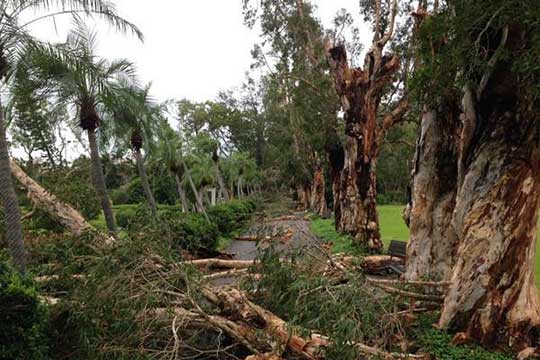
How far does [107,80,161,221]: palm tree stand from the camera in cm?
1136

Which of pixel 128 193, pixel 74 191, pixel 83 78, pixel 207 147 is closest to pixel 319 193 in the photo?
pixel 207 147

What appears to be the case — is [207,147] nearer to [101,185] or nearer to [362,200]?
[362,200]

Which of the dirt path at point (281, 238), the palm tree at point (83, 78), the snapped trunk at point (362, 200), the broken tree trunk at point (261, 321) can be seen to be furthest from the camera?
the snapped trunk at point (362, 200)

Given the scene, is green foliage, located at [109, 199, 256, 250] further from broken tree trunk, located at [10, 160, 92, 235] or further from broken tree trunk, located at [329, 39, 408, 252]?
broken tree trunk, located at [329, 39, 408, 252]

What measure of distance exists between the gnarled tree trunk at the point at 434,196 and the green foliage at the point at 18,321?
603 centimetres

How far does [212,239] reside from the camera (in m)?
15.8

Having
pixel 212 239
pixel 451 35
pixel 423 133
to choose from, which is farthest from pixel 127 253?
pixel 212 239

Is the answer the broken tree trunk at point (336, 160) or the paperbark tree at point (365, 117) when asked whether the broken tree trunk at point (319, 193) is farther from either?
the paperbark tree at point (365, 117)

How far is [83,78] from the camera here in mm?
9352

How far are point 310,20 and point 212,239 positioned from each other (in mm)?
10753

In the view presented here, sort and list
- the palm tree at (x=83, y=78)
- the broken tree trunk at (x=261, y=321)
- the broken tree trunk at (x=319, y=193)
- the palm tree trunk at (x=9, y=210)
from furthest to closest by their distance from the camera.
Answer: the broken tree trunk at (x=319, y=193)
the palm tree at (x=83, y=78)
the palm tree trunk at (x=9, y=210)
the broken tree trunk at (x=261, y=321)

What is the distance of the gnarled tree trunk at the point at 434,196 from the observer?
7336mm

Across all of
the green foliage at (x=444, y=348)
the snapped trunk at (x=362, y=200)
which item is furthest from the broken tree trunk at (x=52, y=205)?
the green foliage at (x=444, y=348)

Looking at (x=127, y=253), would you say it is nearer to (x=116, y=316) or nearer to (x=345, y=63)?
(x=116, y=316)
